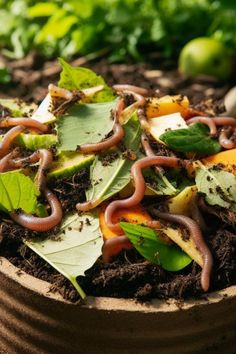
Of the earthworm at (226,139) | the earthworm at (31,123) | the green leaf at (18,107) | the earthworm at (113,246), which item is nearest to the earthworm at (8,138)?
the earthworm at (31,123)

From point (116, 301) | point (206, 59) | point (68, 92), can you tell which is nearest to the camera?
point (116, 301)

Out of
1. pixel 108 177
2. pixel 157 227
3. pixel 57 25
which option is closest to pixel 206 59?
pixel 57 25

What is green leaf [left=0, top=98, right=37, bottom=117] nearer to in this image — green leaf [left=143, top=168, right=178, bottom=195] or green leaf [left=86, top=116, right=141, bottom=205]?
green leaf [left=86, top=116, right=141, bottom=205]

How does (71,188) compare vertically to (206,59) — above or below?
above

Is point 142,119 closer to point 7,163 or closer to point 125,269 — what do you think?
point 7,163

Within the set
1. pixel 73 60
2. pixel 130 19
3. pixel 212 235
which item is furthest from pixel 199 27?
pixel 212 235

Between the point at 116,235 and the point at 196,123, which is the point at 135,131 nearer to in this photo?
the point at 196,123
